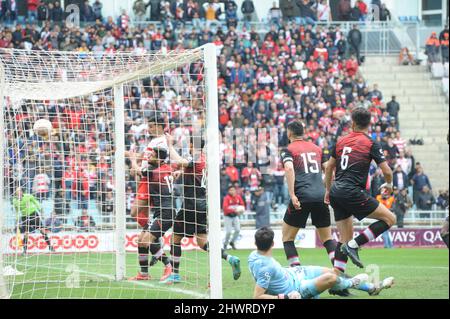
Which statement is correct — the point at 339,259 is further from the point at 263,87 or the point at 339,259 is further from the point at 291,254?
the point at 263,87

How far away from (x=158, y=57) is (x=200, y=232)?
2.63 metres

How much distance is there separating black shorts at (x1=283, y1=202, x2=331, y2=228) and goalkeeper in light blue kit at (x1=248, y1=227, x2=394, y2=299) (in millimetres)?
1233

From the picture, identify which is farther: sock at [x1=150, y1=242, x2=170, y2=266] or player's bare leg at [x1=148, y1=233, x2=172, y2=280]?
sock at [x1=150, y1=242, x2=170, y2=266]

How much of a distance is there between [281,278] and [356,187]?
2.07m

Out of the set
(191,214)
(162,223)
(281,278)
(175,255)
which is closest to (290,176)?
(281,278)

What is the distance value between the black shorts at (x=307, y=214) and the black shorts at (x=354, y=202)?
1.31 feet

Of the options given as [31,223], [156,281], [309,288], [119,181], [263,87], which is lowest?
[31,223]

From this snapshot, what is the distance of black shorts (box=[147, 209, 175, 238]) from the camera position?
13.4 m

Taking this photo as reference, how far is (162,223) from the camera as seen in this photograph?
13.5m

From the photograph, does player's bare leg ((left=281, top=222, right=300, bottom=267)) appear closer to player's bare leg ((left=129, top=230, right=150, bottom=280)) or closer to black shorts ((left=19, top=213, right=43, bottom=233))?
player's bare leg ((left=129, top=230, right=150, bottom=280))

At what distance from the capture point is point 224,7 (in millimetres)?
36156

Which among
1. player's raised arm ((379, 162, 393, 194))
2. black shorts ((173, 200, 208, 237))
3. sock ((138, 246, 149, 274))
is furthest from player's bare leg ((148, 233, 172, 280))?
player's raised arm ((379, 162, 393, 194))
